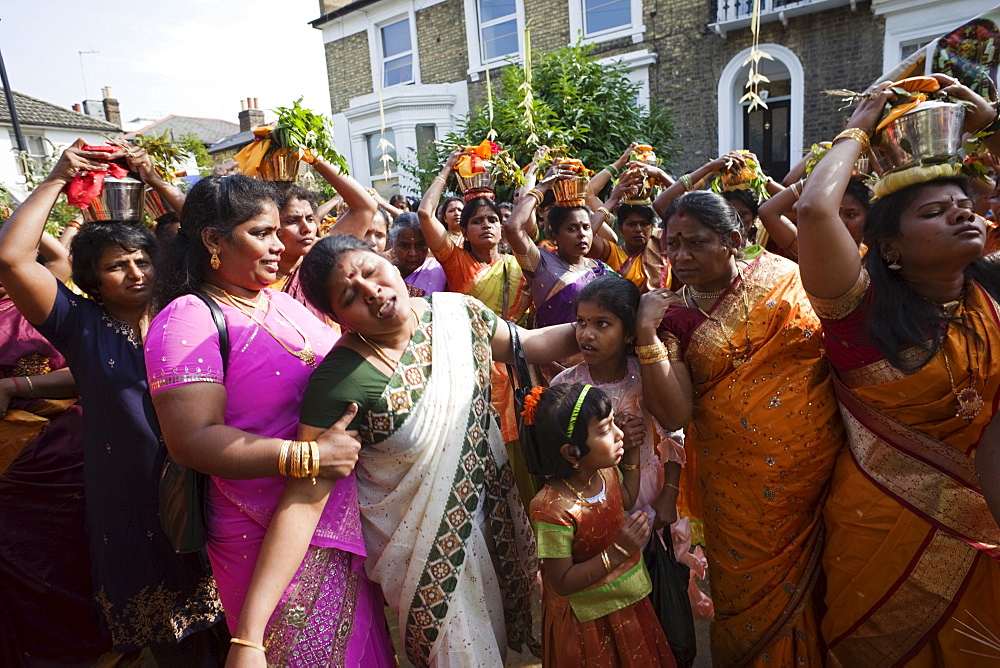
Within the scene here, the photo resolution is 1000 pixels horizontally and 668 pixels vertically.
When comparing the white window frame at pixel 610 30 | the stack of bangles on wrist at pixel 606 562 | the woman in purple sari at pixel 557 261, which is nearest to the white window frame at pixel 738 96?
the white window frame at pixel 610 30

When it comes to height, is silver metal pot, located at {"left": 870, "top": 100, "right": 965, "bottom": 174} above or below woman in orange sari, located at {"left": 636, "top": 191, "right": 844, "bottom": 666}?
above

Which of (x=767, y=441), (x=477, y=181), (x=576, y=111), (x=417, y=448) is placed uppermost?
(x=576, y=111)

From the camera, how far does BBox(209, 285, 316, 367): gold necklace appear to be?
191 cm

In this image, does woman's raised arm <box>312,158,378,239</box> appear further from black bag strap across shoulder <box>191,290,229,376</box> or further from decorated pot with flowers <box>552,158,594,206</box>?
decorated pot with flowers <box>552,158,594,206</box>

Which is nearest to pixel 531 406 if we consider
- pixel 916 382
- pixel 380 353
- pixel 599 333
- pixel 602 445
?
pixel 602 445

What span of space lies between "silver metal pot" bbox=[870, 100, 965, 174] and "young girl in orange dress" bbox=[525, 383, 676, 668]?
1.20 metres

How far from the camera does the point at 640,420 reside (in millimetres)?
2330

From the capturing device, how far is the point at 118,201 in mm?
2502

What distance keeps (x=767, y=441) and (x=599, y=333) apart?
0.74m

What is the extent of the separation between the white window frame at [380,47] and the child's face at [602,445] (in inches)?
659

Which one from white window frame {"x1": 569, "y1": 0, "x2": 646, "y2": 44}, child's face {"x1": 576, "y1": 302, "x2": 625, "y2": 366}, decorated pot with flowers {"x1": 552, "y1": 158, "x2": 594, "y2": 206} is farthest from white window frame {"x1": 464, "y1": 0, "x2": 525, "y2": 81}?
child's face {"x1": 576, "y1": 302, "x2": 625, "y2": 366}

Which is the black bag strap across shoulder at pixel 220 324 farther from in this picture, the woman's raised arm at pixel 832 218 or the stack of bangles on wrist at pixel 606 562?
the woman's raised arm at pixel 832 218

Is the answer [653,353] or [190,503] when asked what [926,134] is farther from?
[190,503]

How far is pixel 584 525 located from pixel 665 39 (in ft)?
44.1
